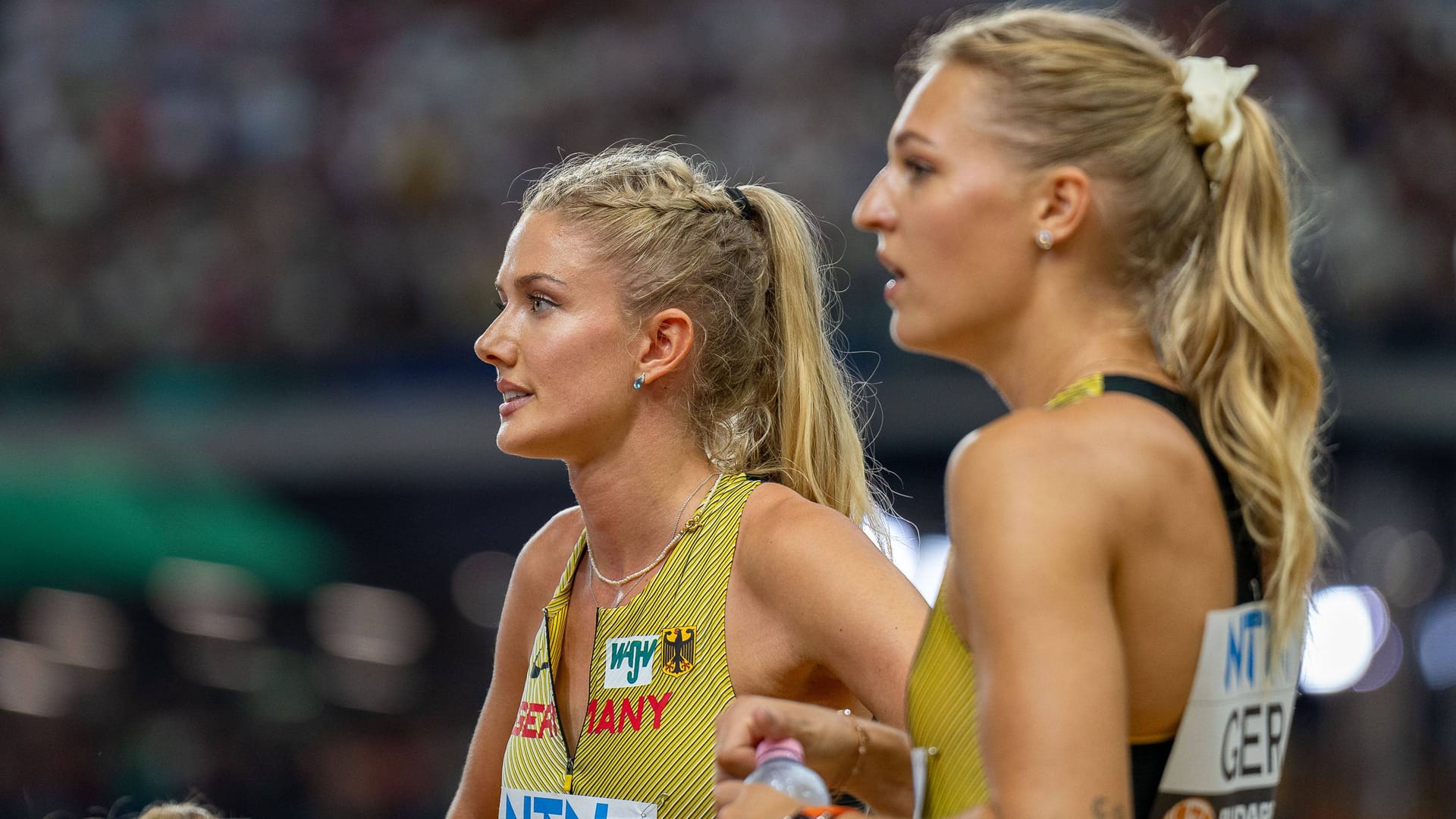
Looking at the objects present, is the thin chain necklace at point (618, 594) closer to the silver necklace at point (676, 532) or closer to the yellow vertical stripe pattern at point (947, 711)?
the silver necklace at point (676, 532)

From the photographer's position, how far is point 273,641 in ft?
28.3

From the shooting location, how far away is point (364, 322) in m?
7.68

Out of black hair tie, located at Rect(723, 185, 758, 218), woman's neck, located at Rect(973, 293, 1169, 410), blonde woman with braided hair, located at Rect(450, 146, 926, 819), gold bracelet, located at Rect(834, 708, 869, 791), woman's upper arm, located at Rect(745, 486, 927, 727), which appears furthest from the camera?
black hair tie, located at Rect(723, 185, 758, 218)

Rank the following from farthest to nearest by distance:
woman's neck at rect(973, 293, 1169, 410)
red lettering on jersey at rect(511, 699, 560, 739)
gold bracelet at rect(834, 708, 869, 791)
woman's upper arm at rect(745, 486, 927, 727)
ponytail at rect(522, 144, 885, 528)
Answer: ponytail at rect(522, 144, 885, 528)
red lettering on jersey at rect(511, 699, 560, 739)
woman's upper arm at rect(745, 486, 927, 727)
gold bracelet at rect(834, 708, 869, 791)
woman's neck at rect(973, 293, 1169, 410)

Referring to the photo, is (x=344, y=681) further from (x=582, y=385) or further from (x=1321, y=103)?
(x=582, y=385)

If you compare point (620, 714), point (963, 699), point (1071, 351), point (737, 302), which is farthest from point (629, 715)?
point (1071, 351)

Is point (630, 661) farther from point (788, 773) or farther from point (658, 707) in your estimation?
point (788, 773)

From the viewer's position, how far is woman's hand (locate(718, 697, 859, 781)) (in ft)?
4.82

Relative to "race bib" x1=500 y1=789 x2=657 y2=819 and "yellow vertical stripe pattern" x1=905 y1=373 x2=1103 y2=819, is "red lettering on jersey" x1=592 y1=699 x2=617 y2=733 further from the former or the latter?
"yellow vertical stripe pattern" x1=905 y1=373 x2=1103 y2=819

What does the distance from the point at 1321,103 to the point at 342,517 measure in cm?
538

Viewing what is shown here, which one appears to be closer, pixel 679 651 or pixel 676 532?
pixel 679 651

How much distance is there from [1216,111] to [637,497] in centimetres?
107

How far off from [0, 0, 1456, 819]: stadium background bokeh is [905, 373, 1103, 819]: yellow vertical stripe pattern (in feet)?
18.8

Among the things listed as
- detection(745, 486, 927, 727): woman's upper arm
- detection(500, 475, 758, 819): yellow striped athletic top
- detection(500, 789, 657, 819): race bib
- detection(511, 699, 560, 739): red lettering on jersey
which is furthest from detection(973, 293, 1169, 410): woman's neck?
detection(511, 699, 560, 739): red lettering on jersey
